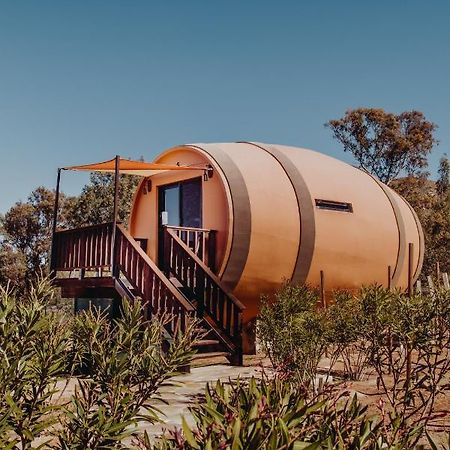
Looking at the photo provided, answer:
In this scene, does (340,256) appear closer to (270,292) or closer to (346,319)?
(270,292)

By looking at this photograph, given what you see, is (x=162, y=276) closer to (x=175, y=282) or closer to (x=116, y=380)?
(x=175, y=282)

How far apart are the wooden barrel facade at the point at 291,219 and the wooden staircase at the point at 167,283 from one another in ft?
1.90

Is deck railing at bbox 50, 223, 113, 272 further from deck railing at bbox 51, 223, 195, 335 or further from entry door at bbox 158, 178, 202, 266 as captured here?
entry door at bbox 158, 178, 202, 266

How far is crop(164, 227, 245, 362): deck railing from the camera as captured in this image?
901 cm

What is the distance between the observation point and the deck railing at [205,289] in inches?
355

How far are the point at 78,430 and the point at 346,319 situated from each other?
474 centimetres

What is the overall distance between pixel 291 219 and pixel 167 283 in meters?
2.92

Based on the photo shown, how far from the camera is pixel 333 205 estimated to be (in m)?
11.1

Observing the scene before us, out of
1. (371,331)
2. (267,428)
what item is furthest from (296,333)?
(267,428)

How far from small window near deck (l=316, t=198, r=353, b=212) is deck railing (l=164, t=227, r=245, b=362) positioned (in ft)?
9.20

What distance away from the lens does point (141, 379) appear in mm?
2949

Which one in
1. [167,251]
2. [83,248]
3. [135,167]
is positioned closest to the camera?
[167,251]

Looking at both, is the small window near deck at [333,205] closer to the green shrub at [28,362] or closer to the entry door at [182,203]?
the entry door at [182,203]

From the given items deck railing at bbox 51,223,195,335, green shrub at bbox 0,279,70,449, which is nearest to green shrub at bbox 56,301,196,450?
green shrub at bbox 0,279,70,449
